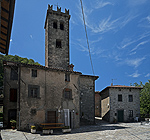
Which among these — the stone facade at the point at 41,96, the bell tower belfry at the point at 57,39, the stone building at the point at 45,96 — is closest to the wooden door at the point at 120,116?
the stone building at the point at 45,96

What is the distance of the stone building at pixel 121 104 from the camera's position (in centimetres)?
2695

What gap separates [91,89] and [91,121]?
15.4 ft

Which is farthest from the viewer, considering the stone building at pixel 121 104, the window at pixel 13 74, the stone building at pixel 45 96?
the stone building at pixel 121 104

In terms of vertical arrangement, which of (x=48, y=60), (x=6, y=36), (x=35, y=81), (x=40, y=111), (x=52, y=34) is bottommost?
(x=40, y=111)

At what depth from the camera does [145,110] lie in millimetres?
38062

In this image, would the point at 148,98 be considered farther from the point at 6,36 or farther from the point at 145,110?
the point at 6,36

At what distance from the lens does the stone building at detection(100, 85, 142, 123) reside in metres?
27.0

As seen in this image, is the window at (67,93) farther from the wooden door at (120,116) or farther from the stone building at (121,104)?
the wooden door at (120,116)

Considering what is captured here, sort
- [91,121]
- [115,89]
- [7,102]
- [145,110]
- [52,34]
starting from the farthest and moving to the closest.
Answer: [145,110] < [115,89] < [52,34] < [91,121] < [7,102]

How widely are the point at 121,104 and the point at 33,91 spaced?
53.0ft

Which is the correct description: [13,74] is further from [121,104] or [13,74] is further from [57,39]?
[121,104]

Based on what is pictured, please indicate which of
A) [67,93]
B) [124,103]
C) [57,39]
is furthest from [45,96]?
[124,103]

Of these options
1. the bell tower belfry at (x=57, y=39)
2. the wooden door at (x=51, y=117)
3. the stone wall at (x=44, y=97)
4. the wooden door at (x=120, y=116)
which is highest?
the bell tower belfry at (x=57, y=39)

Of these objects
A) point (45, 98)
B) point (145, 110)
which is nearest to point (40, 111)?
point (45, 98)
